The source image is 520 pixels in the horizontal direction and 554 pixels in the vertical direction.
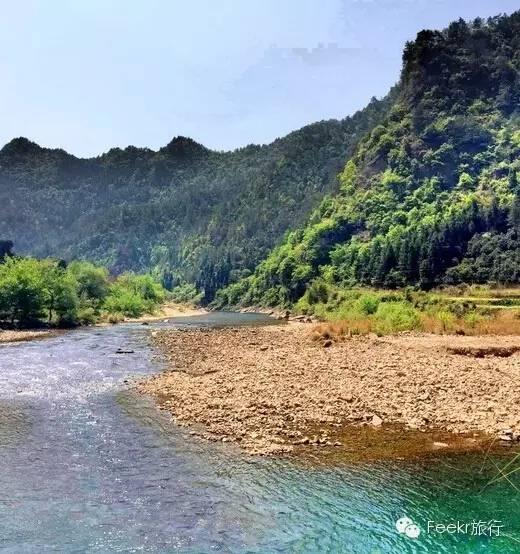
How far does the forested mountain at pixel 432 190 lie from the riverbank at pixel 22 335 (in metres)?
62.8

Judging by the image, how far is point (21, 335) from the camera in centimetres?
6444

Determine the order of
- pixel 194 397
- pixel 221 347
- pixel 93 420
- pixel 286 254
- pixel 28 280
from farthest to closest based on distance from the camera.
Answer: pixel 286 254 < pixel 28 280 < pixel 221 347 < pixel 194 397 < pixel 93 420

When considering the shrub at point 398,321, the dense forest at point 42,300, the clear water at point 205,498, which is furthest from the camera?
the dense forest at point 42,300

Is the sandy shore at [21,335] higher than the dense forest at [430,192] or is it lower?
lower

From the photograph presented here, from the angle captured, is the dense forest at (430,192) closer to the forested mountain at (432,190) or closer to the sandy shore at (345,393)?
the forested mountain at (432,190)

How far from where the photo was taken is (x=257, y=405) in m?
25.7

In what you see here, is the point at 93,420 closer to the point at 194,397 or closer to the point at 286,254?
the point at 194,397

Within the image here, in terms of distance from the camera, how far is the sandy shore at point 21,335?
60812 mm

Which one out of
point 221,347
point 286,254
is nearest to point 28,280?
point 221,347

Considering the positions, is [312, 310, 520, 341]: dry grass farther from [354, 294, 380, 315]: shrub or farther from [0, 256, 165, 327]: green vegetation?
[0, 256, 165, 327]: green vegetation

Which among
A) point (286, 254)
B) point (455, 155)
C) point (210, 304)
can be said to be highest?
point (455, 155)

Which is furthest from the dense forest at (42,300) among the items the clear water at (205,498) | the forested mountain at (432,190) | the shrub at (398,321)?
the clear water at (205,498)

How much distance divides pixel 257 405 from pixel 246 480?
A: 27.6 ft

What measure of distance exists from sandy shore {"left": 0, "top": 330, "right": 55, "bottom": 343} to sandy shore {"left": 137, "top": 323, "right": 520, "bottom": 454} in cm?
2637
